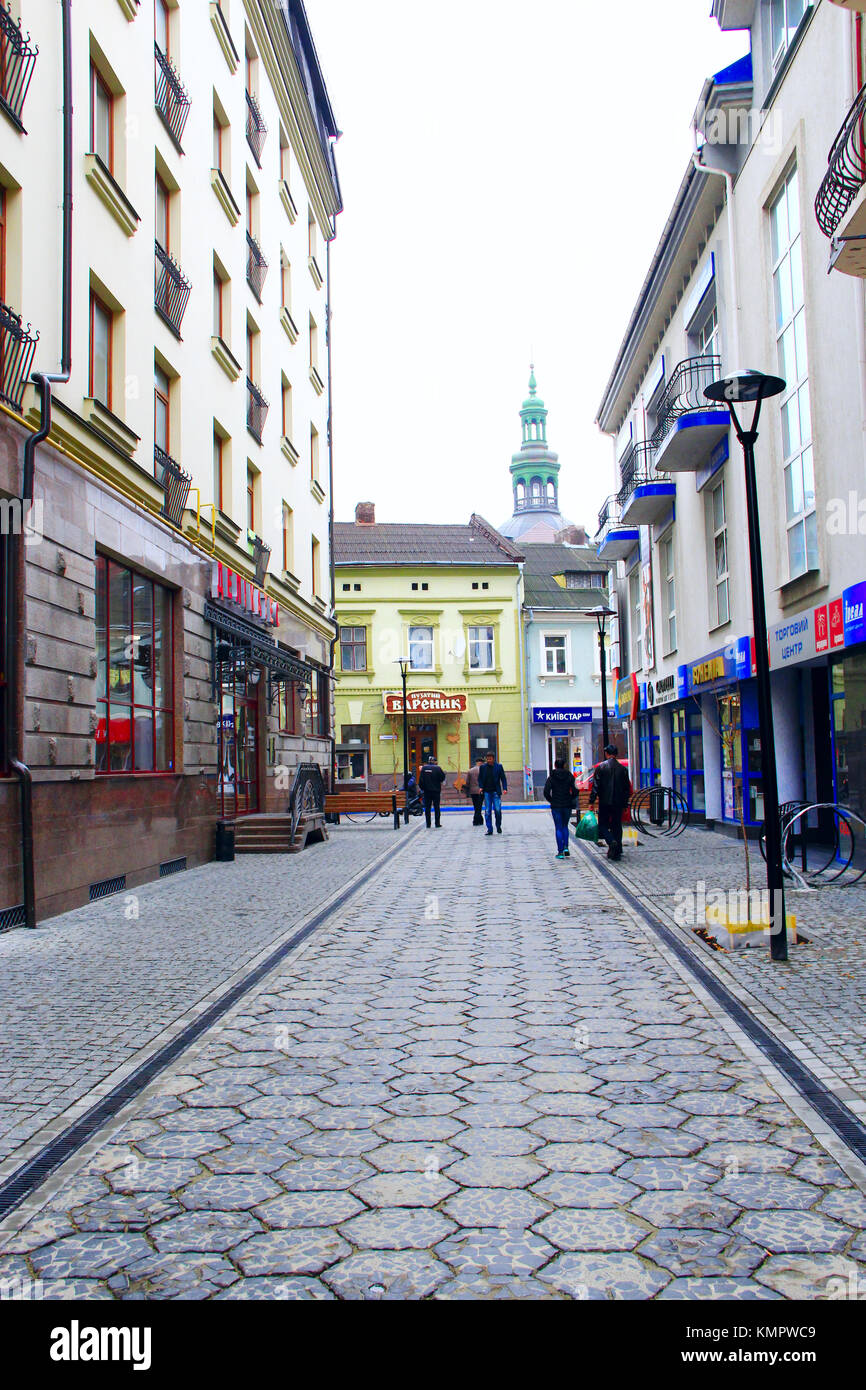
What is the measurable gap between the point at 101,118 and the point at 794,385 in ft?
30.7

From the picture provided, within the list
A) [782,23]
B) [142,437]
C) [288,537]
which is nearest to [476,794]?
[288,537]

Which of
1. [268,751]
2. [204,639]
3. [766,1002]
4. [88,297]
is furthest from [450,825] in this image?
[766,1002]

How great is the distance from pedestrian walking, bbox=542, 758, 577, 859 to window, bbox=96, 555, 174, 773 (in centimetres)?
546

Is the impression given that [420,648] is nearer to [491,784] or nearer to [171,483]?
[491,784]

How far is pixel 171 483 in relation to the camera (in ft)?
48.5

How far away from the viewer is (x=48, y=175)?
10.7 meters

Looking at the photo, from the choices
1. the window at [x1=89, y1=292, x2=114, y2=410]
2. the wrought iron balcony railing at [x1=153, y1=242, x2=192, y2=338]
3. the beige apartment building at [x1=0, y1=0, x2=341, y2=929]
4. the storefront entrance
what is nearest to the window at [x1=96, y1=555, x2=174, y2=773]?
the beige apartment building at [x1=0, y1=0, x2=341, y2=929]

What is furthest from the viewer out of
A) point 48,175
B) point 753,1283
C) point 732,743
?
point 732,743

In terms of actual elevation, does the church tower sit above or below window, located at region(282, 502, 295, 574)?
above

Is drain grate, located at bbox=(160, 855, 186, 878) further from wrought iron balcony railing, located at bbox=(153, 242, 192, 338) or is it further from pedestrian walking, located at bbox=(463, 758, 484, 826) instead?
pedestrian walking, located at bbox=(463, 758, 484, 826)

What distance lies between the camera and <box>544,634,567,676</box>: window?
43.1 m

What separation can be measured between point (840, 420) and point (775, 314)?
11.7 ft

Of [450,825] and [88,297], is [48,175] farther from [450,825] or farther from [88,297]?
[450,825]

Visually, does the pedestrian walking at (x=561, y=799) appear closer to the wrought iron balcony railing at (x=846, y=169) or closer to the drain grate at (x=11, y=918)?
the wrought iron balcony railing at (x=846, y=169)
